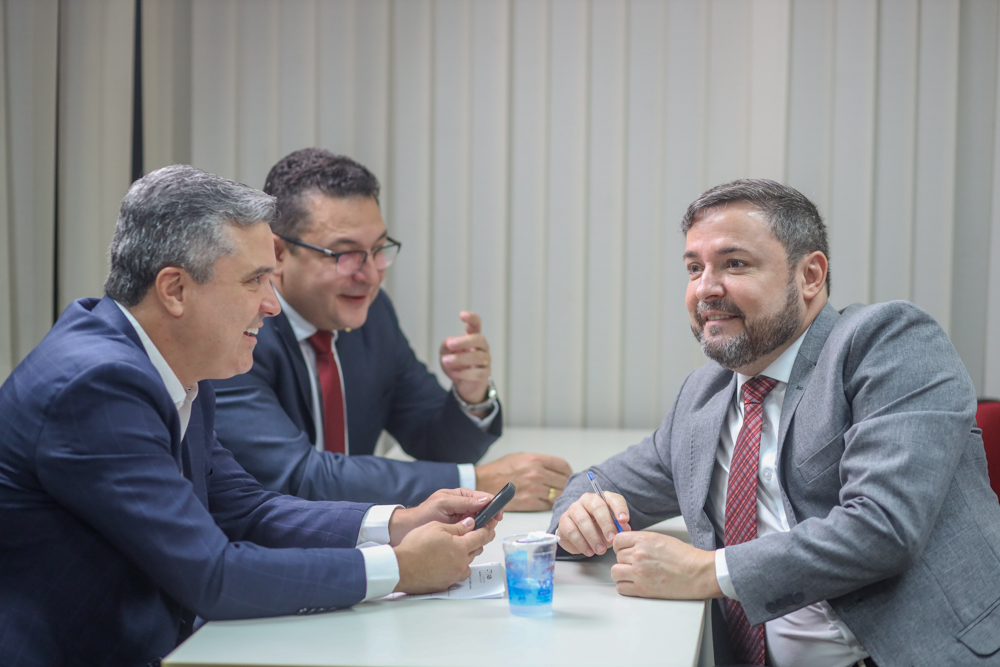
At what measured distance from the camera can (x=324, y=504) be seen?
5.34 feet

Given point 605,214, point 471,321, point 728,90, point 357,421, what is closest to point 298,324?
point 357,421

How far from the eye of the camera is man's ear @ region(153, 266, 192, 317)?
135 centimetres

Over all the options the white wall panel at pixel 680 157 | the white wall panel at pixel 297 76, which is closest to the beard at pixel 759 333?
the white wall panel at pixel 680 157

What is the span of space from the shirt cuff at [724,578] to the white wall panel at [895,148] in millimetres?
1780

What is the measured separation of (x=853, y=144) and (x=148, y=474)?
2491mm

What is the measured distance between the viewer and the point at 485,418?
96.7 inches

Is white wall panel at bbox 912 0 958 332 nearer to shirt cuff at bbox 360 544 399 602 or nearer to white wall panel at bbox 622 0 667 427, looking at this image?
white wall panel at bbox 622 0 667 427

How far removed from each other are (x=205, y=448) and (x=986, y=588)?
133cm

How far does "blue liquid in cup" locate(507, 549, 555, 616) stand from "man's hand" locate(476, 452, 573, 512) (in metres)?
0.69

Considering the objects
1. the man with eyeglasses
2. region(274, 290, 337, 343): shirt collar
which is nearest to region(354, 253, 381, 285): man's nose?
the man with eyeglasses

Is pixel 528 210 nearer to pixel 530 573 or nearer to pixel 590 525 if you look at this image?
pixel 590 525

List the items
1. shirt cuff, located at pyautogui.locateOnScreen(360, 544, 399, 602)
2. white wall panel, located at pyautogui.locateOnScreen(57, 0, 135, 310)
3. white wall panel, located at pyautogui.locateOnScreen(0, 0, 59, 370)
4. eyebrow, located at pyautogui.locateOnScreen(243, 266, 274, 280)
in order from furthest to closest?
white wall panel, located at pyautogui.locateOnScreen(57, 0, 135, 310)
white wall panel, located at pyautogui.locateOnScreen(0, 0, 59, 370)
eyebrow, located at pyautogui.locateOnScreen(243, 266, 274, 280)
shirt cuff, located at pyautogui.locateOnScreen(360, 544, 399, 602)

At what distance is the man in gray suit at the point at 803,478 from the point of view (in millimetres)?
1344

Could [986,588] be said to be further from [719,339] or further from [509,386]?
[509,386]
